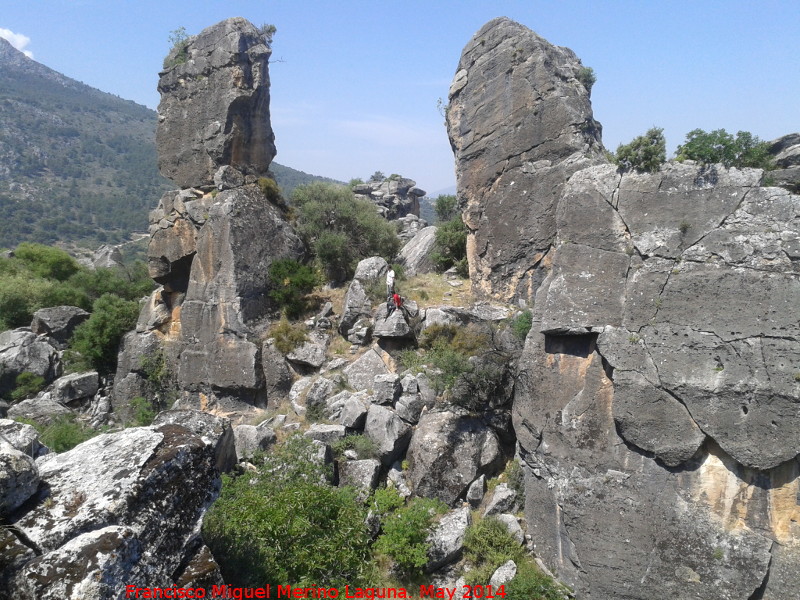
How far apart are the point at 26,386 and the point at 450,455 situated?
1441 cm

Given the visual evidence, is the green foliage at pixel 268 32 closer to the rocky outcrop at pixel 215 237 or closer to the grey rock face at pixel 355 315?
the rocky outcrop at pixel 215 237

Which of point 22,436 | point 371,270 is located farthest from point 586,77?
point 22,436

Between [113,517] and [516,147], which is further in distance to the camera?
[516,147]

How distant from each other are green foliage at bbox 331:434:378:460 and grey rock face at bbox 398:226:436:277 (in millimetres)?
6836

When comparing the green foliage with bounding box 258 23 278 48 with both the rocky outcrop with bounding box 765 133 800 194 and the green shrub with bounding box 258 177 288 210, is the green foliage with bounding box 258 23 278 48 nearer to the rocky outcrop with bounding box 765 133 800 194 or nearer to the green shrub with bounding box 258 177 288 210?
the green shrub with bounding box 258 177 288 210

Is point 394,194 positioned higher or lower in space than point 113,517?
higher

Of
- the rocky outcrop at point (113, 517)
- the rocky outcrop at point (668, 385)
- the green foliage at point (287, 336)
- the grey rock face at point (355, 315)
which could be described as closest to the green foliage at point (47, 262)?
the green foliage at point (287, 336)

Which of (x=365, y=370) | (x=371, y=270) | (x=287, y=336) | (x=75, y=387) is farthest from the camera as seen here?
(x=75, y=387)

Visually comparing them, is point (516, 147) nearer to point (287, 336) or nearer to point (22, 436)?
point (287, 336)

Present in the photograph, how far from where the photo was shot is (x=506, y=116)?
14188 mm

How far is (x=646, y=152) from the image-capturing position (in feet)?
29.6

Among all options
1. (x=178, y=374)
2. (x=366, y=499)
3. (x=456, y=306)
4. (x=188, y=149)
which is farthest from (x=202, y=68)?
(x=366, y=499)

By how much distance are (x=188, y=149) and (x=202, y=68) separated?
2.55 m

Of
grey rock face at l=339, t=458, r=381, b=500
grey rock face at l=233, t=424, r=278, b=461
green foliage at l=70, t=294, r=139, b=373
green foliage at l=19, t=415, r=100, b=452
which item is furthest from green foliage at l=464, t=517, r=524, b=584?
green foliage at l=70, t=294, r=139, b=373
